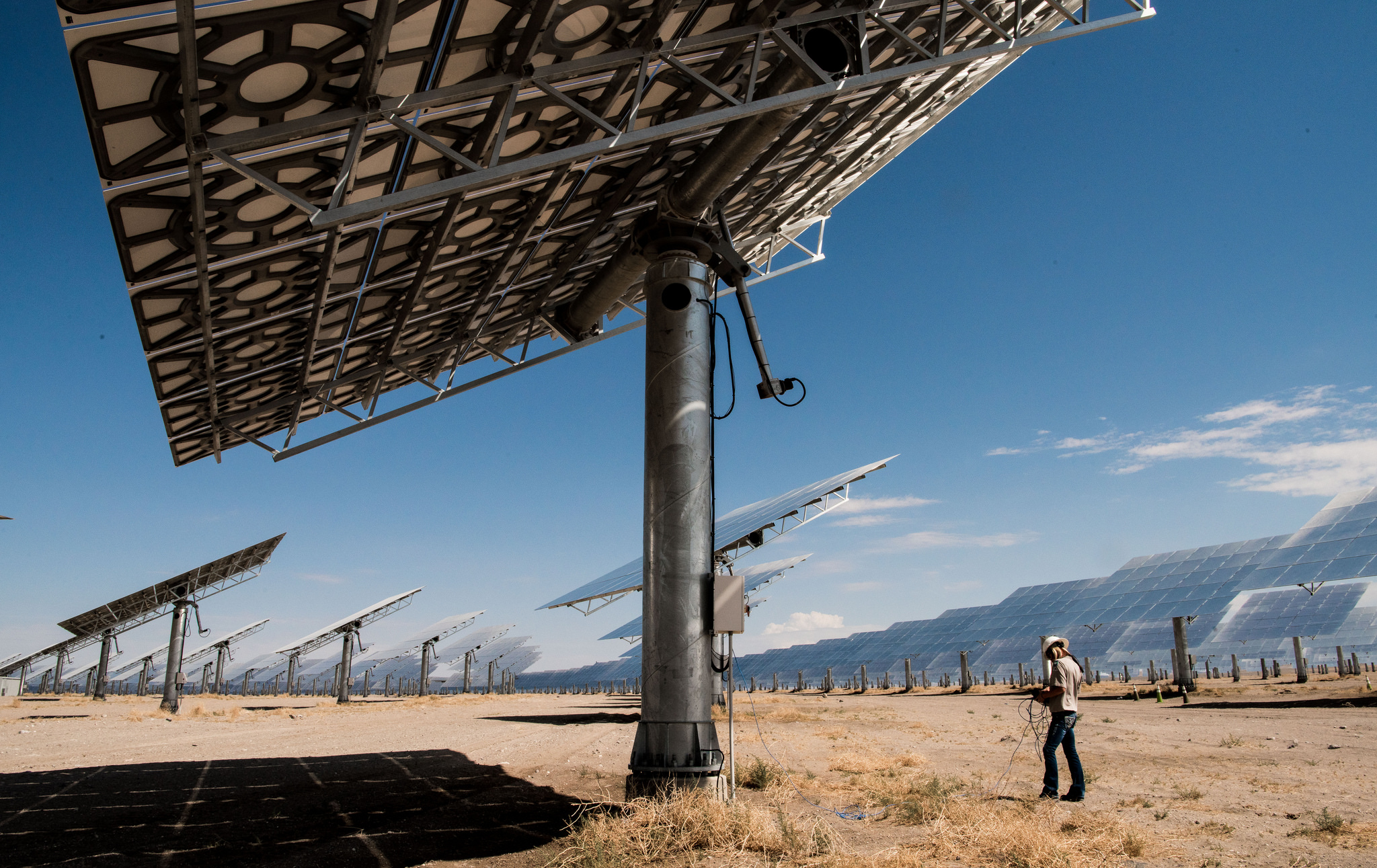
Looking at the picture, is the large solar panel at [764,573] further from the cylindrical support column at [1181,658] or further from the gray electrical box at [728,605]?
the gray electrical box at [728,605]

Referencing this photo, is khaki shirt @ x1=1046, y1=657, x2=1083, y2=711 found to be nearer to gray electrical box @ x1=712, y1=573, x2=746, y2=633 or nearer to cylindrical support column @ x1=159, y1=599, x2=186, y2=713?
gray electrical box @ x1=712, y1=573, x2=746, y2=633

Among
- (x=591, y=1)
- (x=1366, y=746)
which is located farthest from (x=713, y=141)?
(x=1366, y=746)

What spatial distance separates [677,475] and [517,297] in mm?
5813

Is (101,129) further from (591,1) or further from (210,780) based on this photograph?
(210,780)

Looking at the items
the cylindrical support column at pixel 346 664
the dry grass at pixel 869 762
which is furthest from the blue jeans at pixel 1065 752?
the cylindrical support column at pixel 346 664

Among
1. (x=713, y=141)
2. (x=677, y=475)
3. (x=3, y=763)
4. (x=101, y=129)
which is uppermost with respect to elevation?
(x=713, y=141)

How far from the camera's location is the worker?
24.4 feet

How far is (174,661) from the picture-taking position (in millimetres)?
30562

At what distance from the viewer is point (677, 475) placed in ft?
24.6

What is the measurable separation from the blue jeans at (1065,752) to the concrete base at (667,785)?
3.30 m

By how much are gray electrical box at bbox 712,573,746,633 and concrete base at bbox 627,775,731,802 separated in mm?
1329

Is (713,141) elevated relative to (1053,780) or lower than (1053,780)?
elevated

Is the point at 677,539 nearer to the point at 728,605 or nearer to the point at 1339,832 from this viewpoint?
the point at 728,605

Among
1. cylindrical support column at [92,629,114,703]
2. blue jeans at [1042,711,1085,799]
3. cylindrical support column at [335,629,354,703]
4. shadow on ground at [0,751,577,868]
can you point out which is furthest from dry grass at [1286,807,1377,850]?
cylindrical support column at [92,629,114,703]
